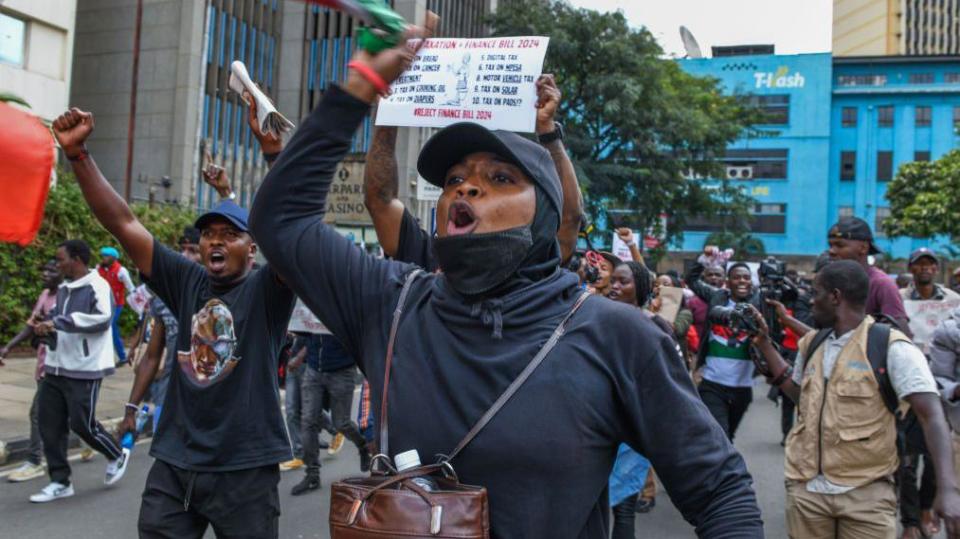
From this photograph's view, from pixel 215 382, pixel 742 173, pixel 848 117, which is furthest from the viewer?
pixel 848 117

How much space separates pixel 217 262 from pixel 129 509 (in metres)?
3.52

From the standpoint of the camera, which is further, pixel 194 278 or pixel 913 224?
pixel 913 224

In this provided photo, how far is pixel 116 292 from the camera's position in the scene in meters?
12.1

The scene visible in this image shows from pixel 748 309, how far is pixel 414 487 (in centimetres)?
304

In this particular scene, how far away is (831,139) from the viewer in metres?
60.6

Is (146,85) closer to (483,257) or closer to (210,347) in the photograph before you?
(210,347)

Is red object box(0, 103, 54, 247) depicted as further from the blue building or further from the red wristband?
the blue building

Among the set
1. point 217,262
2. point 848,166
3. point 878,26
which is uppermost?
point 878,26

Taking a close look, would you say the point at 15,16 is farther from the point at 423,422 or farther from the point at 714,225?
the point at 714,225

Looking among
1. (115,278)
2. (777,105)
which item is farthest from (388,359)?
(777,105)

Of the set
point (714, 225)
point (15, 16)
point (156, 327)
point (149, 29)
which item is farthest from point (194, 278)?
point (714, 225)

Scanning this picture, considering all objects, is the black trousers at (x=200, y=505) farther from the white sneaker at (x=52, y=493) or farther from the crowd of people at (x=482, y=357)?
the white sneaker at (x=52, y=493)

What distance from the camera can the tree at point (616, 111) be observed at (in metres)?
26.0

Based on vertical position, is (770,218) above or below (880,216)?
below
